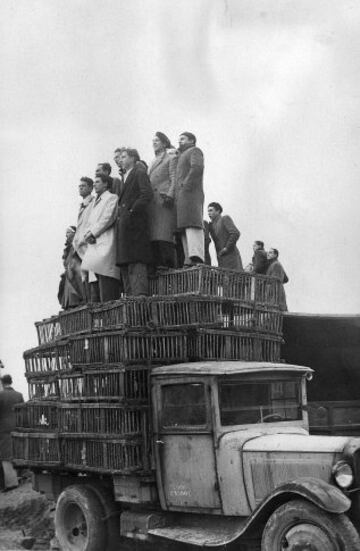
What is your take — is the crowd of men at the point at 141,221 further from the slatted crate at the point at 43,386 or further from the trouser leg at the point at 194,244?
the slatted crate at the point at 43,386

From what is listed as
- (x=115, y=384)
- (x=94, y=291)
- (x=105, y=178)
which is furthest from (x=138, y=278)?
(x=105, y=178)

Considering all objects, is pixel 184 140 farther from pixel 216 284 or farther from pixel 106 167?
pixel 216 284

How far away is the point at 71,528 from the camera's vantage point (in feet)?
27.1

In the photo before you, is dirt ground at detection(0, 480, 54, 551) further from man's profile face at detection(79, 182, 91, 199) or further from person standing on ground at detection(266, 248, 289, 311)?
person standing on ground at detection(266, 248, 289, 311)

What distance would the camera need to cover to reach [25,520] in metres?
11.0

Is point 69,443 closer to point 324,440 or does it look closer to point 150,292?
point 150,292

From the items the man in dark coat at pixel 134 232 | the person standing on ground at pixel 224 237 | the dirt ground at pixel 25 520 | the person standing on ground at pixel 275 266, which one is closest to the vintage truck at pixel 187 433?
the man in dark coat at pixel 134 232

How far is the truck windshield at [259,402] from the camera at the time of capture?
23.6 ft

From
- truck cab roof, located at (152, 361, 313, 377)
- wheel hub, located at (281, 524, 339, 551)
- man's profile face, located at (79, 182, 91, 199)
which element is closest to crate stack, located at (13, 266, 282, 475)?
truck cab roof, located at (152, 361, 313, 377)

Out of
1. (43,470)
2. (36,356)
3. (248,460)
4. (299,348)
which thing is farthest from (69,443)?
(299,348)

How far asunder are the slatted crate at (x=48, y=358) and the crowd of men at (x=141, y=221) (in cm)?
75

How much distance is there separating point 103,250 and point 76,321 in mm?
902

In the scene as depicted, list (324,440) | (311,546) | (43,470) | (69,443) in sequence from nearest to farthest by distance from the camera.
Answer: (311,546) < (324,440) < (69,443) < (43,470)

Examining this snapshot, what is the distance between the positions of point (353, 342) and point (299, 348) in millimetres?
792
